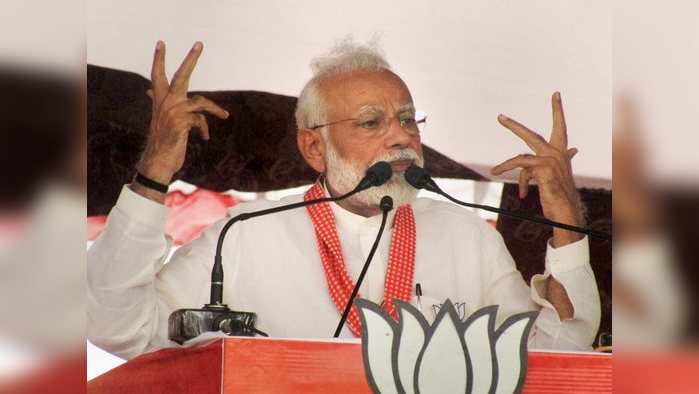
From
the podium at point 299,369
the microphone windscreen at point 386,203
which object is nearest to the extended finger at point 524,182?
the microphone windscreen at point 386,203

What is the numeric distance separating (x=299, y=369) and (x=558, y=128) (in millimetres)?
1868

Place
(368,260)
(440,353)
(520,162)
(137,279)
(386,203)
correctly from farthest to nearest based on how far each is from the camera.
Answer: (520,162) → (386,203) → (368,260) → (137,279) → (440,353)

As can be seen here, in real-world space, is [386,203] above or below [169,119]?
below

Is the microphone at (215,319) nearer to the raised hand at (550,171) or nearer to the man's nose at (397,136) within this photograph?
the man's nose at (397,136)

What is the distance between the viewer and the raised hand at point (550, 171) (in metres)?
3.58

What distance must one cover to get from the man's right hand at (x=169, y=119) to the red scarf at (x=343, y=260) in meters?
0.43

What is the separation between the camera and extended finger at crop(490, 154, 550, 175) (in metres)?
3.60

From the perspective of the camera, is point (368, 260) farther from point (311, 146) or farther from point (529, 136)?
point (529, 136)

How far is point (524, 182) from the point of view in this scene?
11.8ft

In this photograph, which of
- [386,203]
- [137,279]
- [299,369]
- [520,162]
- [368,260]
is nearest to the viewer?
[299,369]

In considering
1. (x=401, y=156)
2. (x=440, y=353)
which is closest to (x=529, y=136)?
(x=401, y=156)

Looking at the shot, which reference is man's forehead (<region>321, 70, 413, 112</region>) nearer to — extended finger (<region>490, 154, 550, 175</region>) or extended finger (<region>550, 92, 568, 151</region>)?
extended finger (<region>490, 154, 550, 175</region>)

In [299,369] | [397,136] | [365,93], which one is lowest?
[299,369]

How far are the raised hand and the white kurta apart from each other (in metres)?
0.13
